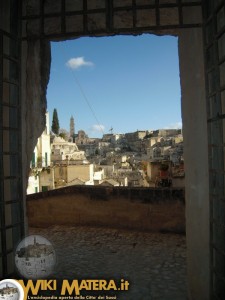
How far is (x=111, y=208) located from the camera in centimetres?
889

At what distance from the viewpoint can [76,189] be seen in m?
9.21

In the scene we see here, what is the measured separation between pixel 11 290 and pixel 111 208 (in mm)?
5097

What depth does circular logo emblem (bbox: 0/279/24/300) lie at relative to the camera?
383 cm

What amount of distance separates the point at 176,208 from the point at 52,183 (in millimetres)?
24828

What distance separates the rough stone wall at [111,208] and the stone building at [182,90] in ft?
13.1

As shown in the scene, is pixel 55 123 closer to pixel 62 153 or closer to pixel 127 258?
pixel 62 153

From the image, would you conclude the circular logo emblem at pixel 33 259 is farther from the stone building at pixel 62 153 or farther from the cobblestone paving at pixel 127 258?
the stone building at pixel 62 153

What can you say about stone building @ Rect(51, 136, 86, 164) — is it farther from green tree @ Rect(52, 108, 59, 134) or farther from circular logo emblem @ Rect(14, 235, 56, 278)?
circular logo emblem @ Rect(14, 235, 56, 278)

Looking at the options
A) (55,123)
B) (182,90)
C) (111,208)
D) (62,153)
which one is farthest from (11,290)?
(55,123)

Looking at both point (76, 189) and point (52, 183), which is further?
point (52, 183)

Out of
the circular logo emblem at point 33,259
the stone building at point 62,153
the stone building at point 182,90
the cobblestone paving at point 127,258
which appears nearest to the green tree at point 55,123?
the stone building at point 62,153

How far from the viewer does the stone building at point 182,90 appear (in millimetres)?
3971

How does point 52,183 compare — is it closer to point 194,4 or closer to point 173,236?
point 173,236

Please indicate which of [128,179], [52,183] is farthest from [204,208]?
[128,179]
